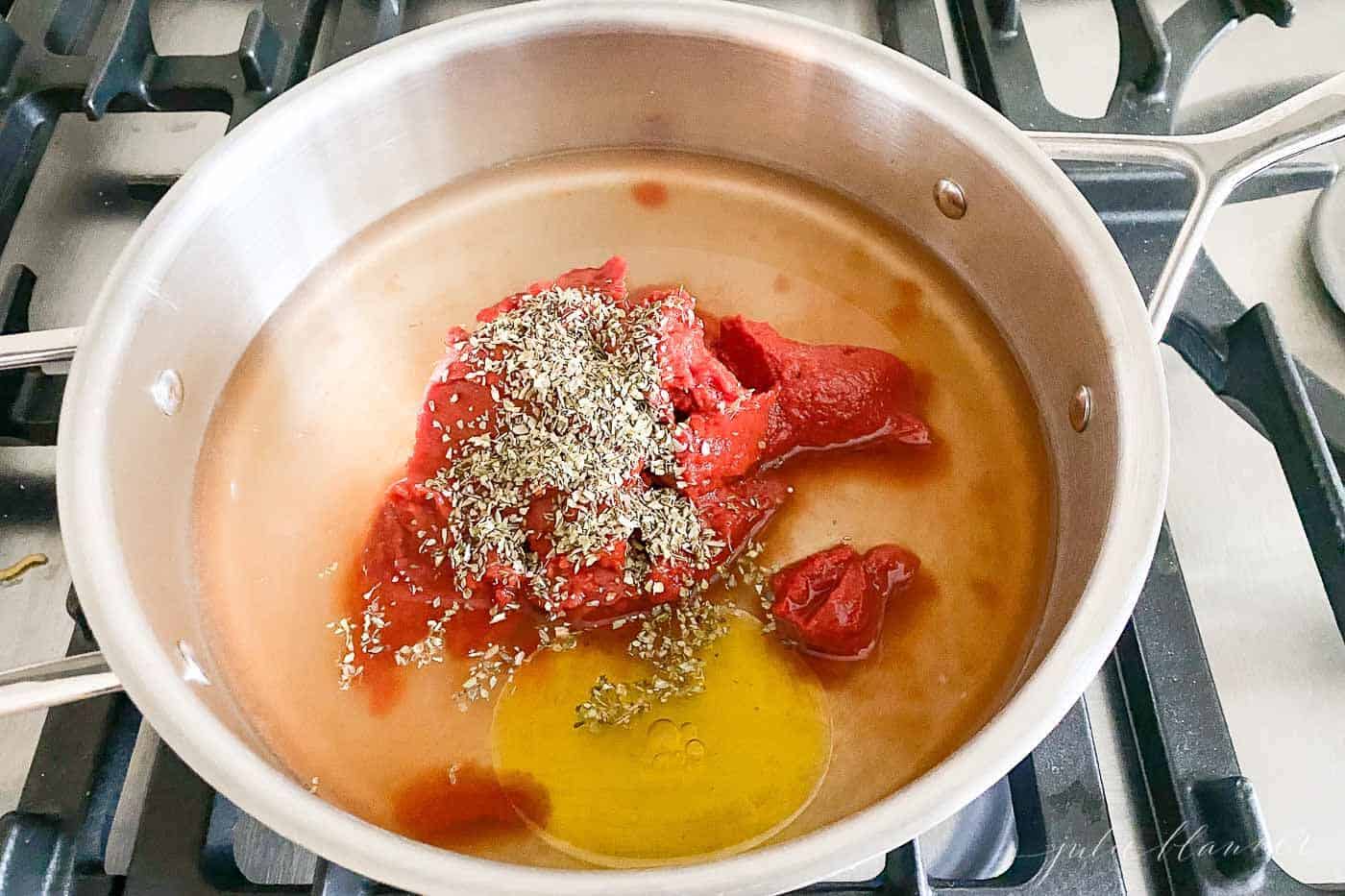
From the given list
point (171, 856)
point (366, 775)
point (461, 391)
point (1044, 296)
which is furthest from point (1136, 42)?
point (171, 856)

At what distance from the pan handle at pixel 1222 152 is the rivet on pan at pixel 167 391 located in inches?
38.0

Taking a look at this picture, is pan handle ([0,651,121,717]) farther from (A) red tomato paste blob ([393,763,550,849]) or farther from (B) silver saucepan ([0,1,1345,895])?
(A) red tomato paste blob ([393,763,550,849])

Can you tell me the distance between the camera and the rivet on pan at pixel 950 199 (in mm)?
1122

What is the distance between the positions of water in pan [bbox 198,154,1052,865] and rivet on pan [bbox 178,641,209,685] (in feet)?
0.16

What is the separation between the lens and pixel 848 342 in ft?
3.93

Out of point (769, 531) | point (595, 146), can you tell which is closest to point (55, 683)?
point (769, 531)

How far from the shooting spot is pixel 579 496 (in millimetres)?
967

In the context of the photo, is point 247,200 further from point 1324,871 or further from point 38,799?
point 1324,871

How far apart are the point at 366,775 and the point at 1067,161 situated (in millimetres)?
1054

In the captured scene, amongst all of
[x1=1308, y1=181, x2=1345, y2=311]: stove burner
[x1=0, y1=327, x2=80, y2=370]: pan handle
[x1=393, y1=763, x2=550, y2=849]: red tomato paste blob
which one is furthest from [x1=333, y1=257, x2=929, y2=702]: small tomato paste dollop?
[x1=1308, y1=181, x2=1345, y2=311]: stove burner

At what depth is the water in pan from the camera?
37.7 inches

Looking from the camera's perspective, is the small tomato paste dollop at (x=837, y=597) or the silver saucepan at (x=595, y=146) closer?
the silver saucepan at (x=595, y=146)

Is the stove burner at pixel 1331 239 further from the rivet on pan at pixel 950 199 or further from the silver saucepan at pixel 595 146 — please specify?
the rivet on pan at pixel 950 199

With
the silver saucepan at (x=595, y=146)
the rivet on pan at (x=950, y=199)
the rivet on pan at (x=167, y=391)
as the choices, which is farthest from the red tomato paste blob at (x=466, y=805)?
the rivet on pan at (x=950, y=199)
